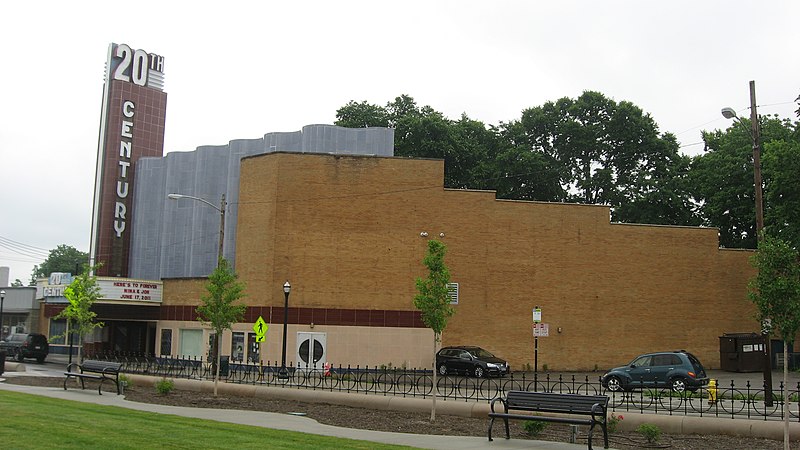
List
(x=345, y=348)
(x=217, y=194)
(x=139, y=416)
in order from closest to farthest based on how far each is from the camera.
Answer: (x=139, y=416) < (x=345, y=348) < (x=217, y=194)

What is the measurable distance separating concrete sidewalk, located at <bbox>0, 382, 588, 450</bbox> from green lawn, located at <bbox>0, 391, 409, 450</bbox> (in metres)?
1.02

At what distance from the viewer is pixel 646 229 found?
44094mm

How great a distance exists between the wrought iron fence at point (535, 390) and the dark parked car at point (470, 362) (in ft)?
1.65

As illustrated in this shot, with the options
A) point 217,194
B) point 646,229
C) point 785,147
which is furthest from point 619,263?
point 217,194

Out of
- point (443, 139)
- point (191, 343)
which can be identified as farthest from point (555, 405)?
point (443, 139)

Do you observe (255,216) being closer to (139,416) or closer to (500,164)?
(139,416)

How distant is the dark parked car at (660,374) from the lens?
30.3 m

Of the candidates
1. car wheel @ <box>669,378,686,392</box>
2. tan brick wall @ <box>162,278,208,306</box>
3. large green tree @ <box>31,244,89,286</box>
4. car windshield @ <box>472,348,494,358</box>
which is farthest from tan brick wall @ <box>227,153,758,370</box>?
large green tree @ <box>31,244,89,286</box>

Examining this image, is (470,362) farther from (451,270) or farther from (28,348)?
(28,348)

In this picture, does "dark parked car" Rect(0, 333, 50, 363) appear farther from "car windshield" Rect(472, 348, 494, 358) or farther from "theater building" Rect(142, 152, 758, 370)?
"car windshield" Rect(472, 348, 494, 358)

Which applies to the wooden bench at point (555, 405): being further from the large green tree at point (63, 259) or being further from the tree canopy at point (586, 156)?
the large green tree at point (63, 259)

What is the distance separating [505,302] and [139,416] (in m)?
27.3

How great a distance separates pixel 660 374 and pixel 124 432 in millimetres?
22815

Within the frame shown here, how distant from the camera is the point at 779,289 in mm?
16172
